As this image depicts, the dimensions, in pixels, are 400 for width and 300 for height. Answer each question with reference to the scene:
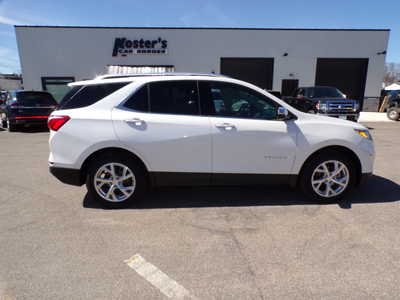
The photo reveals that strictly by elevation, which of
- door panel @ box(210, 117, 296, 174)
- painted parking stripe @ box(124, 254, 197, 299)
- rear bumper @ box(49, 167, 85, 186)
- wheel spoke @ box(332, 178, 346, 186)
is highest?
door panel @ box(210, 117, 296, 174)

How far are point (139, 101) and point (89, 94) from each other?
0.70 m

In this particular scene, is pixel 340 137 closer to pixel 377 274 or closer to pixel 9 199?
pixel 377 274

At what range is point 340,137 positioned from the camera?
3568 millimetres

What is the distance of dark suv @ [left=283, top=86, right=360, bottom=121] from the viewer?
35.2 feet

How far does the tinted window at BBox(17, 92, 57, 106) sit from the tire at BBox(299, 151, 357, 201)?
1033 cm

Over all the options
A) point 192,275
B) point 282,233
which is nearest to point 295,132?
point 282,233

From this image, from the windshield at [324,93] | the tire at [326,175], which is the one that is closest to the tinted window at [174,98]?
the tire at [326,175]

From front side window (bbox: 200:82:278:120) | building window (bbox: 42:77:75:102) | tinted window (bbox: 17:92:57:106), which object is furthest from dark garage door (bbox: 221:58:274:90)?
front side window (bbox: 200:82:278:120)

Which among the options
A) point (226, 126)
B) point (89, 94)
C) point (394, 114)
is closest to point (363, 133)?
point (226, 126)

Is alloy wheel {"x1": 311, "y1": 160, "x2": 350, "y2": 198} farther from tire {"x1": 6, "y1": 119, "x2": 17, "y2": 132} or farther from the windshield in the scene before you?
tire {"x1": 6, "y1": 119, "x2": 17, "y2": 132}

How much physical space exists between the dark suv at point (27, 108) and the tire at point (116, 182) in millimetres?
8372

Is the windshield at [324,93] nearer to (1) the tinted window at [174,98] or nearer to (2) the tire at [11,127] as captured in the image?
(1) the tinted window at [174,98]

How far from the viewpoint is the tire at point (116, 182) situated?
3475 mm

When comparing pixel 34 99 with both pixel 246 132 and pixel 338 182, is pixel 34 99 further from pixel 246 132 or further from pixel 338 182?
pixel 338 182
